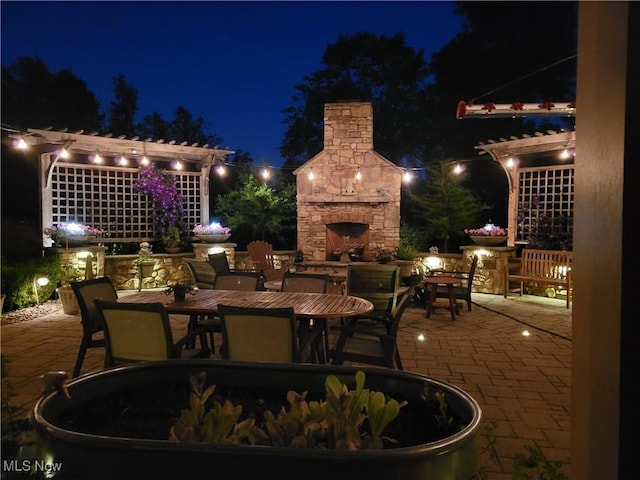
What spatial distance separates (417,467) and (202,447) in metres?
0.51

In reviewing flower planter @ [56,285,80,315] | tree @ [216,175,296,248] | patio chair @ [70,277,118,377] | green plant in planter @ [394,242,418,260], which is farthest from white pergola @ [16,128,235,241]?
patio chair @ [70,277,118,377]

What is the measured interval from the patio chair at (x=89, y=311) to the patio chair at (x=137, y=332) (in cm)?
50

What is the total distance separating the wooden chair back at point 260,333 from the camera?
8.85 feet

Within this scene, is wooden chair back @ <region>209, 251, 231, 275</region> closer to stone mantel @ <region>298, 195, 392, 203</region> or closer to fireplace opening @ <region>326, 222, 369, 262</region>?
stone mantel @ <region>298, 195, 392, 203</region>

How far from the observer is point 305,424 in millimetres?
1300

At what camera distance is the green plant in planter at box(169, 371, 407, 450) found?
1239 millimetres

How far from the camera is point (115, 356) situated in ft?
9.80

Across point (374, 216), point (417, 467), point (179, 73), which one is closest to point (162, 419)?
point (417, 467)

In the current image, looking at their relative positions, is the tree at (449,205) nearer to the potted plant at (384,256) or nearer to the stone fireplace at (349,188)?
the stone fireplace at (349,188)

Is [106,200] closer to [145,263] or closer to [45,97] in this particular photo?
[145,263]

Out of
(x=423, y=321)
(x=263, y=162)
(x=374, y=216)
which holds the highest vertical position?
(x=263, y=162)

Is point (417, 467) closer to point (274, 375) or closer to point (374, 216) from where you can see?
point (274, 375)

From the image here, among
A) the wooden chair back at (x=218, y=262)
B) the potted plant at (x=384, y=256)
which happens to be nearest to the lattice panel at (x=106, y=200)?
the wooden chair back at (x=218, y=262)

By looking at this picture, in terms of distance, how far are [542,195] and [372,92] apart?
7.22 metres
